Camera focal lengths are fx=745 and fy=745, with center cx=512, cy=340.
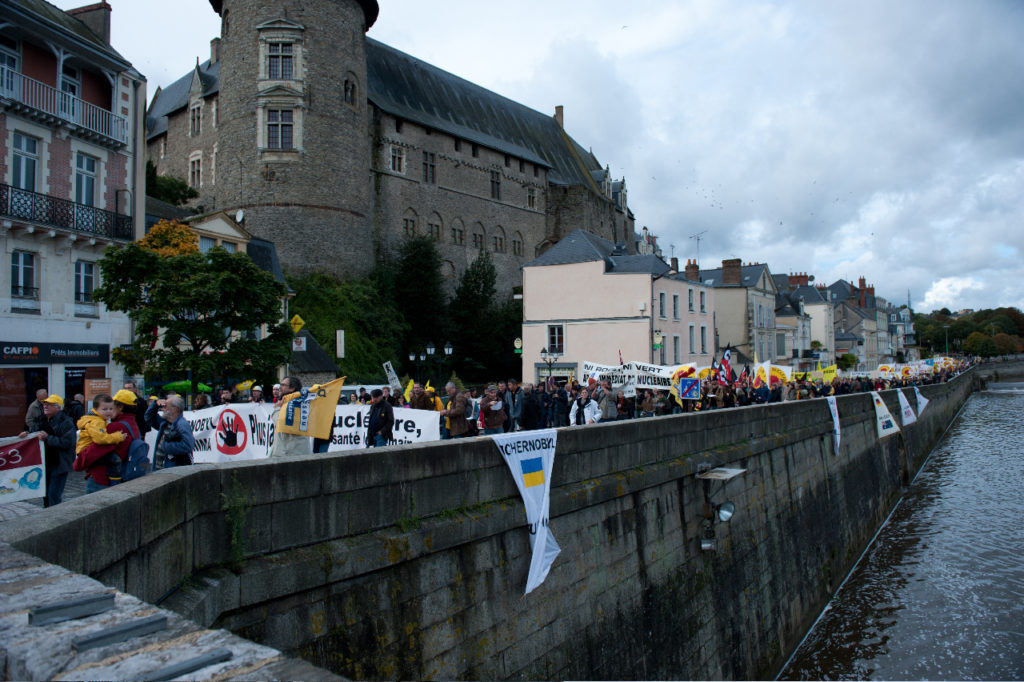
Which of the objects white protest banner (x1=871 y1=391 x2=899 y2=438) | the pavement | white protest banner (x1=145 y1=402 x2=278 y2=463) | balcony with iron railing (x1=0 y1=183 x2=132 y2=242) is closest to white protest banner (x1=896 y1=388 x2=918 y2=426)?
white protest banner (x1=871 y1=391 x2=899 y2=438)

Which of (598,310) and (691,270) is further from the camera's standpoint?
(691,270)

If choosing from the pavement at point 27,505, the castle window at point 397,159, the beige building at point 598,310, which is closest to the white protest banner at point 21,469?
the pavement at point 27,505

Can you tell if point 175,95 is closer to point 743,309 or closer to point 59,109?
point 59,109

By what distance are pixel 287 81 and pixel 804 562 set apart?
4037cm

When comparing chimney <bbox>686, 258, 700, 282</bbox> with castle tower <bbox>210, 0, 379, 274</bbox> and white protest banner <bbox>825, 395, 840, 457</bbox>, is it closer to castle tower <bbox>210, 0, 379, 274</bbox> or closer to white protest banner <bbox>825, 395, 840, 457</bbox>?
castle tower <bbox>210, 0, 379, 274</bbox>

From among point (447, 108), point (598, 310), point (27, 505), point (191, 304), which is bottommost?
point (27, 505)

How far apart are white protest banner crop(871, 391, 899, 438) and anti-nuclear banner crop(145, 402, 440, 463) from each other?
2100cm

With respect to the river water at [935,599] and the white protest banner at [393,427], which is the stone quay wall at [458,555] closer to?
the river water at [935,599]

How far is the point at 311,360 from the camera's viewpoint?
36.7 meters

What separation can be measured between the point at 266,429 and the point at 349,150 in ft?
129

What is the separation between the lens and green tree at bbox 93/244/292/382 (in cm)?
1962

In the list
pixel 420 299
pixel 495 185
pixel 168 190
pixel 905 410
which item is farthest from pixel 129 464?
pixel 495 185

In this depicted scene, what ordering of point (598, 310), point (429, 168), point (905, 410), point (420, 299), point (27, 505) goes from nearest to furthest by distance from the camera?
point (27, 505)
point (905, 410)
point (598, 310)
point (420, 299)
point (429, 168)

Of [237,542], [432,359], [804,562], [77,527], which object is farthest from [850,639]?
[432,359]
